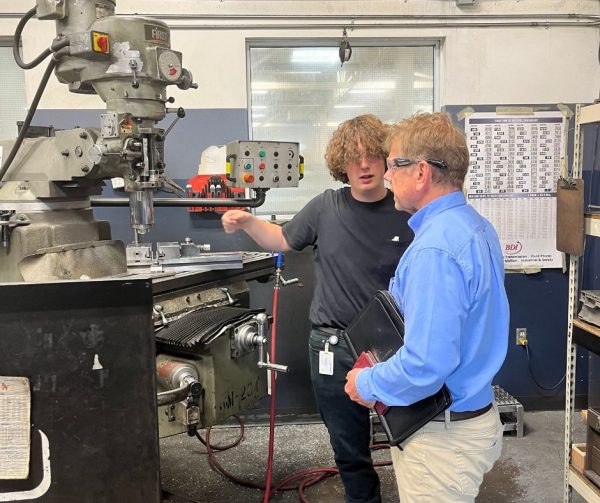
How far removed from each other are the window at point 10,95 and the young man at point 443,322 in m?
2.24

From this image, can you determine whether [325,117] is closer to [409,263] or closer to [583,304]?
[583,304]

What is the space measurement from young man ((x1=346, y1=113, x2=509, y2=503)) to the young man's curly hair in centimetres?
42

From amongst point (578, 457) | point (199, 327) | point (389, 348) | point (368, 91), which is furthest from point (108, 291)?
point (368, 91)

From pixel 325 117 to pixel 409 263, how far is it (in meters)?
1.78

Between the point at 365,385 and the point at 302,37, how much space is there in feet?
6.51

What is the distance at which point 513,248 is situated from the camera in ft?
9.03

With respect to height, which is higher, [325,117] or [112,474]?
[325,117]

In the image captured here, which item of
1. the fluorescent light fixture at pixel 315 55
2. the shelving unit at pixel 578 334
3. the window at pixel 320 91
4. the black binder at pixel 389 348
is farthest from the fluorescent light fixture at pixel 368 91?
the black binder at pixel 389 348

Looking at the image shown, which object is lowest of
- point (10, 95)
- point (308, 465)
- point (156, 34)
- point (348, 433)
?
point (308, 465)

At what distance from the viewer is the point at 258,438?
103 inches

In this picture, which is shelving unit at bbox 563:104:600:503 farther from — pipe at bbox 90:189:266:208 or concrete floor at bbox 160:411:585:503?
pipe at bbox 90:189:266:208

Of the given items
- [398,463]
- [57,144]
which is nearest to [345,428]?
[398,463]

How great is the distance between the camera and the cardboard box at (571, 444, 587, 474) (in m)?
1.78

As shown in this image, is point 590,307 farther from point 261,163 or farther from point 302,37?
point 302,37
